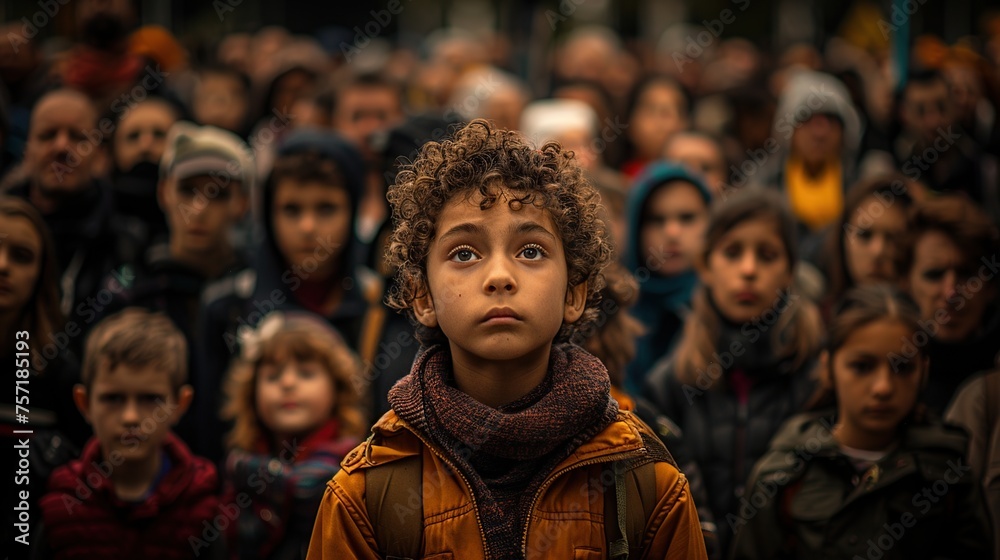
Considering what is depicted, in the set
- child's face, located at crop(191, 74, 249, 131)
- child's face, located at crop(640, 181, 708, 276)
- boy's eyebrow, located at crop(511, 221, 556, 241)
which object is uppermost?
child's face, located at crop(191, 74, 249, 131)

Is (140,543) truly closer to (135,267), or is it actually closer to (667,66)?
(135,267)

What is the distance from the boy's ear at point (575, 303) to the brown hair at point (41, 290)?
2.69 m

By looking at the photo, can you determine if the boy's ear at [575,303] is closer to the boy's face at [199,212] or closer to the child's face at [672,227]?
the child's face at [672,227]

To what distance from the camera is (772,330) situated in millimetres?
5074

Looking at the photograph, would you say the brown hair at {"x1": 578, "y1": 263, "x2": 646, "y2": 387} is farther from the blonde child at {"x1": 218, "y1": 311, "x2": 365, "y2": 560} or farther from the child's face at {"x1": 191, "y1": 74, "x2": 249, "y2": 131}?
the child's face at {"x1": 191, "y1": 74, "x2": 249, "y2": 131}

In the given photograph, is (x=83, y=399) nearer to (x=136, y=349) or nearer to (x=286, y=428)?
(x=136, y=349)

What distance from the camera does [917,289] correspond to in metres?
5.33

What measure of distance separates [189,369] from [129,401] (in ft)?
2.27

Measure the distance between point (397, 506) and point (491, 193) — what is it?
2.79 ft

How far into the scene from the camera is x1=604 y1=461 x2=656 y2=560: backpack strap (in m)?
2.73

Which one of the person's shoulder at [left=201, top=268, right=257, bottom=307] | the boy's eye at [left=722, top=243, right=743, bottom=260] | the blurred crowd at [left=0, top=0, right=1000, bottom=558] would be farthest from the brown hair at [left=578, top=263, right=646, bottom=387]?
the person's shoulder at [left=201, top=268, right=257, bottom=307]

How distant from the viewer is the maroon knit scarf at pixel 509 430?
2695mm

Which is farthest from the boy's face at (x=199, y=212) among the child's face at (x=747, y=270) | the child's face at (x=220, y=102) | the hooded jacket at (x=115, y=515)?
the child's face at (x=220, y=102)

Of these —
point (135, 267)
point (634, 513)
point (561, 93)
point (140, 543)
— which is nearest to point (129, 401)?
point (140, 543)
